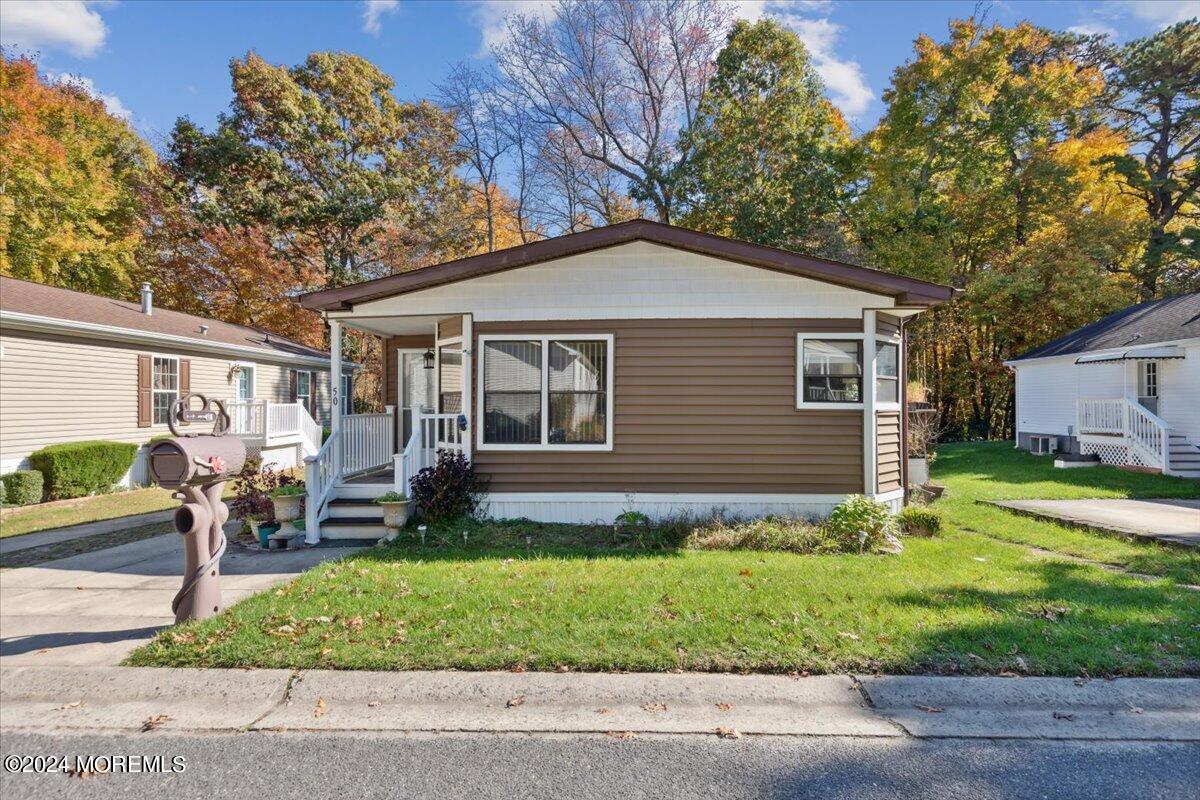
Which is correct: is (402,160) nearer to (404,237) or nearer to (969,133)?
(404,237)

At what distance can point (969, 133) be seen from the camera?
838 inches

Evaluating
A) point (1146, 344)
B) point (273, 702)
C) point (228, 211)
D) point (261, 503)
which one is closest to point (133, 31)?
point (228, 211)

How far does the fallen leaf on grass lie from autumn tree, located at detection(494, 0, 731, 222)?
799 inches

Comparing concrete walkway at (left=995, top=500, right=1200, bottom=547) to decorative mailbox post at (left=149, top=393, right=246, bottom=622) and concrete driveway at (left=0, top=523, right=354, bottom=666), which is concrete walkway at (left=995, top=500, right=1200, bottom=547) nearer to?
concrete driveway at (left=0, top=523, right=354, bottom=666)

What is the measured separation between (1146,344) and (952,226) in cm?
821

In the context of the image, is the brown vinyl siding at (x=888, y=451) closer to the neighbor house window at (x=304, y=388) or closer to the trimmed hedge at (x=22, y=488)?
the trimmed hedge at (x=22, y=488)

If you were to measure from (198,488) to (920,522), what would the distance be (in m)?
8.08

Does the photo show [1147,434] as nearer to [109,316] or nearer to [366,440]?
[366,440]

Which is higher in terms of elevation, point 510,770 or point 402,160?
point 402,160

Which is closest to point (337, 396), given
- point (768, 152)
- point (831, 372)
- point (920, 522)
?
point (831, 372)

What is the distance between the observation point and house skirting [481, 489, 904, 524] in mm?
7762

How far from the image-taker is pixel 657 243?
7.75 meters

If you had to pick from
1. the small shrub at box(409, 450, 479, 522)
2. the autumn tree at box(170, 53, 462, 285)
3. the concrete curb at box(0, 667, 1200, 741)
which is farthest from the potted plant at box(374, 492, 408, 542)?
the autumn tree at box(170, 53, 462, 285)

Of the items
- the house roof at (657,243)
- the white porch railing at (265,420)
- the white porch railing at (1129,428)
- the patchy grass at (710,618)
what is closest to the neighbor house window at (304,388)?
the white porch railing at (265,420)
